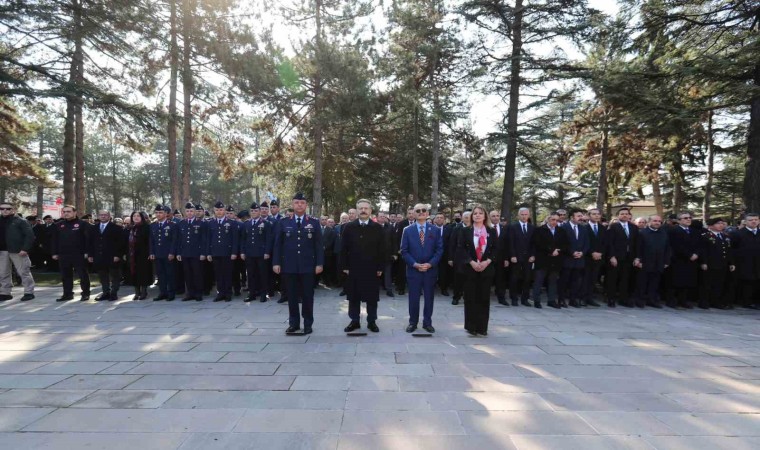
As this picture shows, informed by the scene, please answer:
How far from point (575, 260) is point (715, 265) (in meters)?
3.25

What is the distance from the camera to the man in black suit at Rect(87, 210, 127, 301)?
28.4ft

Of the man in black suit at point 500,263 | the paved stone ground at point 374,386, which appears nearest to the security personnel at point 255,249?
the paved stone ground at point 374,386

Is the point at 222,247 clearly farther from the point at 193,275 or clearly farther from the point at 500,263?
the point at 500,263

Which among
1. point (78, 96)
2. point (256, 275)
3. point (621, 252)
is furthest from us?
point (78, 96)

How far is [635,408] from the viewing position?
11.7ft

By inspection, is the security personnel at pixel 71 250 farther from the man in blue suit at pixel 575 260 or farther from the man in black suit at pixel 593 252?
the man in black suit at pixel 593 252

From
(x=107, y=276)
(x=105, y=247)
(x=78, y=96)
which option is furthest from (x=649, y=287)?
(x=78, y=96)

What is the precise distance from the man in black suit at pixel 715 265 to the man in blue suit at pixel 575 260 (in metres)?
2.72

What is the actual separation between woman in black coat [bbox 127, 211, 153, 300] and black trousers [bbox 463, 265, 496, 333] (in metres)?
7.40

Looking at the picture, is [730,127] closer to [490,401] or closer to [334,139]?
[334,139]

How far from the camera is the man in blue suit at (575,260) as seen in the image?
8.59 metres

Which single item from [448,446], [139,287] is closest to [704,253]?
[448,446]

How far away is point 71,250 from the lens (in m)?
8.72

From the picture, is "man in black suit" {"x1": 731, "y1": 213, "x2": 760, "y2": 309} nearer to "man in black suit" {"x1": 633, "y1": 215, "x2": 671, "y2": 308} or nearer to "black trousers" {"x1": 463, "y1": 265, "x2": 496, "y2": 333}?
"man in black suit" {"x1": 633, "y1": 215, "x2": 671, "y2": 308}
